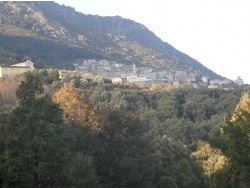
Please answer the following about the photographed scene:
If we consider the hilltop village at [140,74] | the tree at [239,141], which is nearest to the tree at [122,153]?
the tree at [239,141]

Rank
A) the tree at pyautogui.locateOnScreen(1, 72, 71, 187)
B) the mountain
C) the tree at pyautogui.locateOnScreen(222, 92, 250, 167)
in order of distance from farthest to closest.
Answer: the mountain < the tree at pyautogui.locateOnScreen(222, 92, 250, 167) < the tree at pyautogui.locateOnScreen(1, 72, 71, 187)

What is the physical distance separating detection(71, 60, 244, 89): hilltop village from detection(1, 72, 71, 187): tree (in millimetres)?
98424

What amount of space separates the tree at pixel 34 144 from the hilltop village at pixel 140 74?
9842 centimetres

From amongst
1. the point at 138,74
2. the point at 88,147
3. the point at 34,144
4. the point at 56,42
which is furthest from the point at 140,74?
the point at 34,144

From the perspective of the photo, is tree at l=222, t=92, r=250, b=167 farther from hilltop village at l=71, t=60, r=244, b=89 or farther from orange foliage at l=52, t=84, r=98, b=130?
hilltop village at l=71, t=60, r=244, b=89

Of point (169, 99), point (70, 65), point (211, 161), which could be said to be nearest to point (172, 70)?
point (70, 65)

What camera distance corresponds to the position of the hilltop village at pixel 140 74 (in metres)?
121

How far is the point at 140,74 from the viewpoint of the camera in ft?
430

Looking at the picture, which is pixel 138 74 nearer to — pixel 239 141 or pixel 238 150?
pixel 239 141

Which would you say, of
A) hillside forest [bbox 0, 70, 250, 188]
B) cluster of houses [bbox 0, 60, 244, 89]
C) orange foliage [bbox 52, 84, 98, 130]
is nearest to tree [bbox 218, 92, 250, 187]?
hillside forest [bbox 0, 70, 250, 188]

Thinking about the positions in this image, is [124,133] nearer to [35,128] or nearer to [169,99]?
[35,128]

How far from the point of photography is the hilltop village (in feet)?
397

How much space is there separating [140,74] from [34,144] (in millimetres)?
116609

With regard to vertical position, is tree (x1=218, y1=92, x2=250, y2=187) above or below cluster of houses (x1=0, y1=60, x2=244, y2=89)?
Result: above
